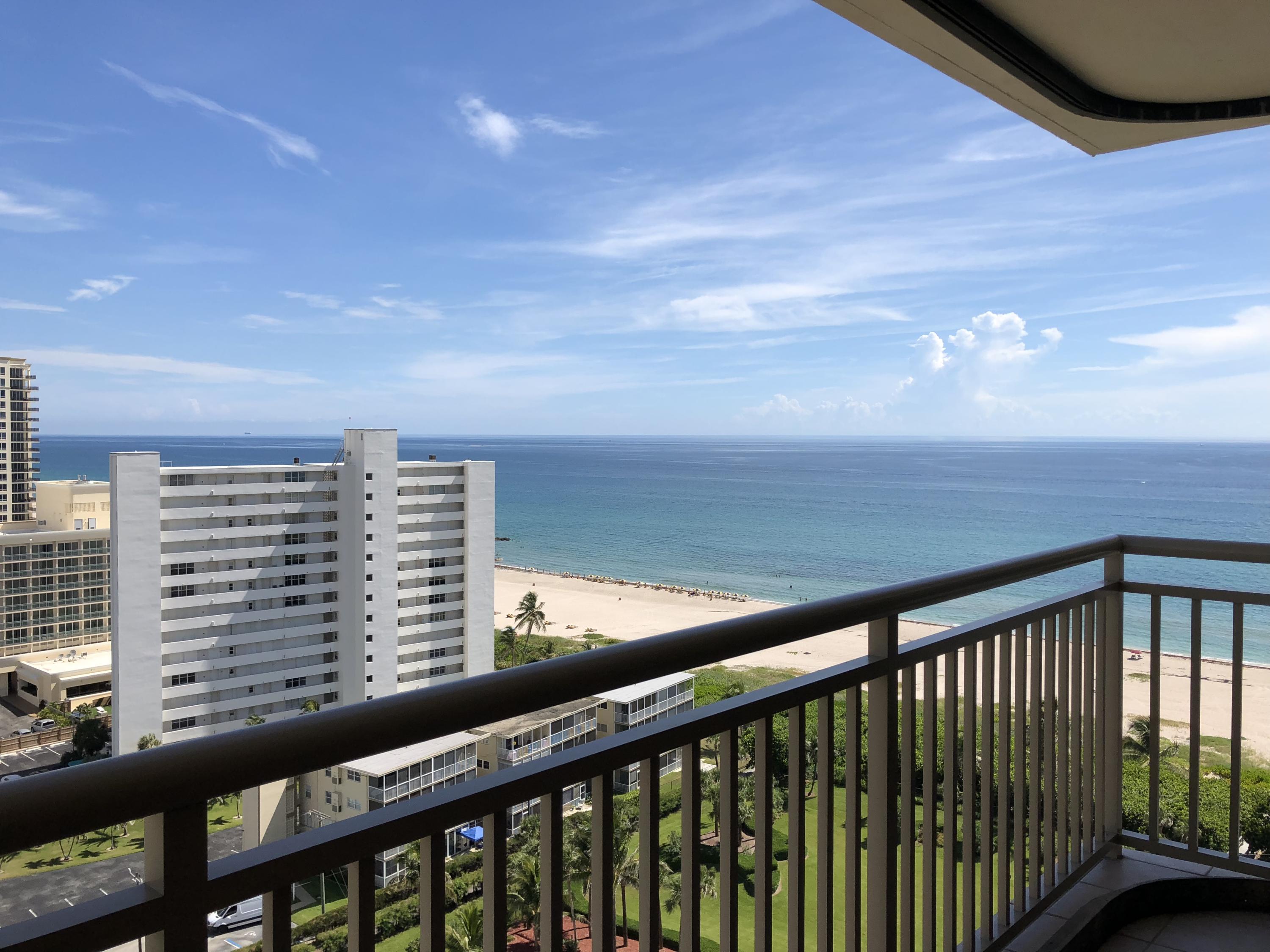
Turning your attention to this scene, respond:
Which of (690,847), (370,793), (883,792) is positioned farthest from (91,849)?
(883,792)

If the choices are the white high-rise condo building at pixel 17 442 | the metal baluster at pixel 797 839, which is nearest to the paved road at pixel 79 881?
the metal baluster at pixel 797 839

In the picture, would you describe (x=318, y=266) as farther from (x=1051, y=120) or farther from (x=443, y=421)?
(x=1051, y=120)

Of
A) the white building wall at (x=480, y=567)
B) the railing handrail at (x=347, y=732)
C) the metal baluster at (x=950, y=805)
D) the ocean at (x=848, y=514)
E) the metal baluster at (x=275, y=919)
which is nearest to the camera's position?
the railing handrail at (x=347, y=732)

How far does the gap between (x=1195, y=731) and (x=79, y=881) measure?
243 cm

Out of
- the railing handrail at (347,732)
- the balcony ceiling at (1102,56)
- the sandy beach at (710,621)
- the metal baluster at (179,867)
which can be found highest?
the balcony ceiling at (1102,56)

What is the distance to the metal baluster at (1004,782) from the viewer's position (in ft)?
5.24

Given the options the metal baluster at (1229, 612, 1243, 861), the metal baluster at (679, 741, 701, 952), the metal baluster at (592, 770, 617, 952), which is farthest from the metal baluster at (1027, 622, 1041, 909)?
the metal baluster at (592, 770, 617, 952)

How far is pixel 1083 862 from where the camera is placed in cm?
199

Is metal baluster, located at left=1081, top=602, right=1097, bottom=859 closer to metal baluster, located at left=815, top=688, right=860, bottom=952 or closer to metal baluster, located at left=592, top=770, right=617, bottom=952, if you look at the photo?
metal baluster, located at left=815, top=688, right=860, bottom=952

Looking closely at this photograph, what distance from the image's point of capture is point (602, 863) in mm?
842

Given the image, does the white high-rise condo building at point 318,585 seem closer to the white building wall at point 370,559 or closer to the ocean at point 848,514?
the white building wall at point 370,559

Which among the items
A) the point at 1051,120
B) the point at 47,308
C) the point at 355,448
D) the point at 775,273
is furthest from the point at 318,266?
the point at 1051,120

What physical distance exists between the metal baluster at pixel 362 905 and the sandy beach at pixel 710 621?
11623mm

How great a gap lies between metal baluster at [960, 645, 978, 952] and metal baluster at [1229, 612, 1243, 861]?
0.89m
